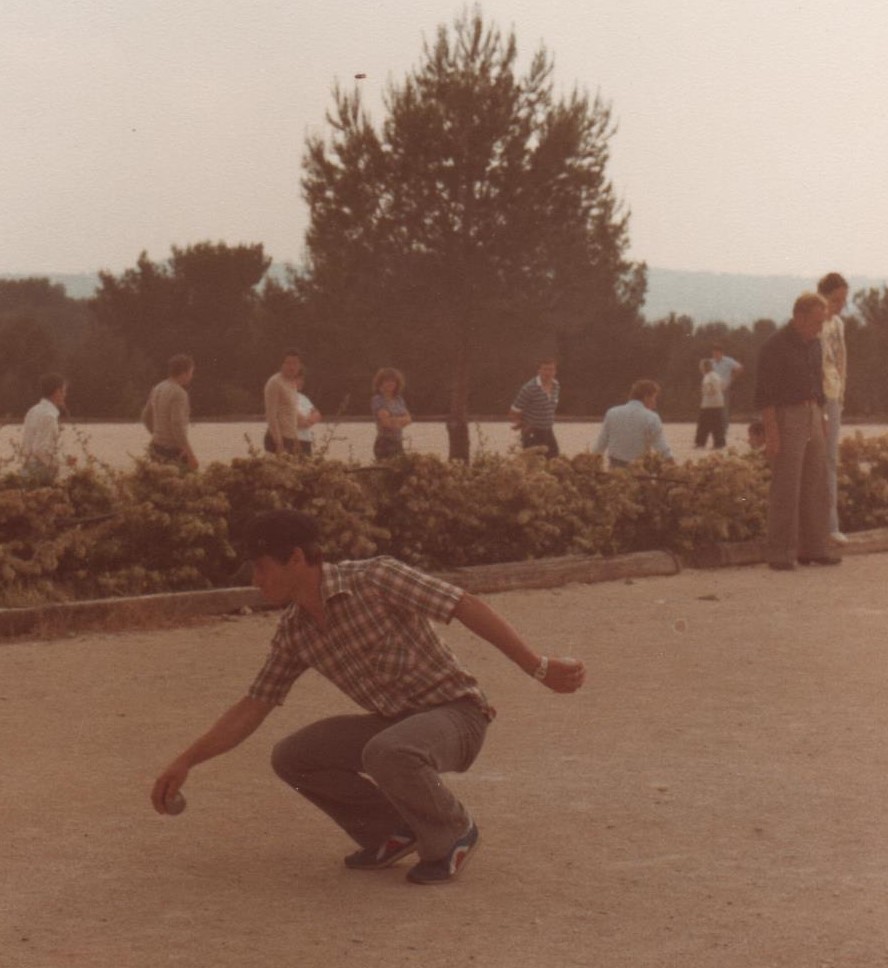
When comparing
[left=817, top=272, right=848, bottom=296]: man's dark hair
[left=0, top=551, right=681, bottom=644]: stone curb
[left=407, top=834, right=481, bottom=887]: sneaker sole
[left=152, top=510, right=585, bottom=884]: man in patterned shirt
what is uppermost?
[left=817, top=272, right=848, bottom=296]: man's dark hair

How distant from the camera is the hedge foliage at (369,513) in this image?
36.0 feet

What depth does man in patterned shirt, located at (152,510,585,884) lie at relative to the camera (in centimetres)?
534

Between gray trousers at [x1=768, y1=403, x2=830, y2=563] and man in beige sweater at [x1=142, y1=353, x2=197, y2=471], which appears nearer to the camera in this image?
gray trousers at [x1=768, y1=403, x2=830, y2=563]

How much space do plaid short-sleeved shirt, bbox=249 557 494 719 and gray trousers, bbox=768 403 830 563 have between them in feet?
26.4

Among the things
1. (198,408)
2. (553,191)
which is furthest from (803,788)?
(198,408)

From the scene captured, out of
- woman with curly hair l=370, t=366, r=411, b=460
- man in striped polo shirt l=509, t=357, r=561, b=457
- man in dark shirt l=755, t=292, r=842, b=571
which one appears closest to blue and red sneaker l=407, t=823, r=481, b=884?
man in dark shirt l=755, t=292, r=842, b=571

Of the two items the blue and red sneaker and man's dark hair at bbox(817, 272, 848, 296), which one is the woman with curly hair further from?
the blue and red sneaker

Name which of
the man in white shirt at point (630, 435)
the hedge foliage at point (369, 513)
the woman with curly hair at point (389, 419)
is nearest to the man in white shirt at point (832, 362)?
the hedge foliage at point (369, 513)

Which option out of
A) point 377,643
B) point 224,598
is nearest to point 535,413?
point 224,598

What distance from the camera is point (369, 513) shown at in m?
12.2

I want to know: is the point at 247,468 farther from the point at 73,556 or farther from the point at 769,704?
the point at 769,704

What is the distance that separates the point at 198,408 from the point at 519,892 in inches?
1839

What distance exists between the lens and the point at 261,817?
6227 mm

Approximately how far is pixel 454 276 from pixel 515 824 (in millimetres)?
37020
